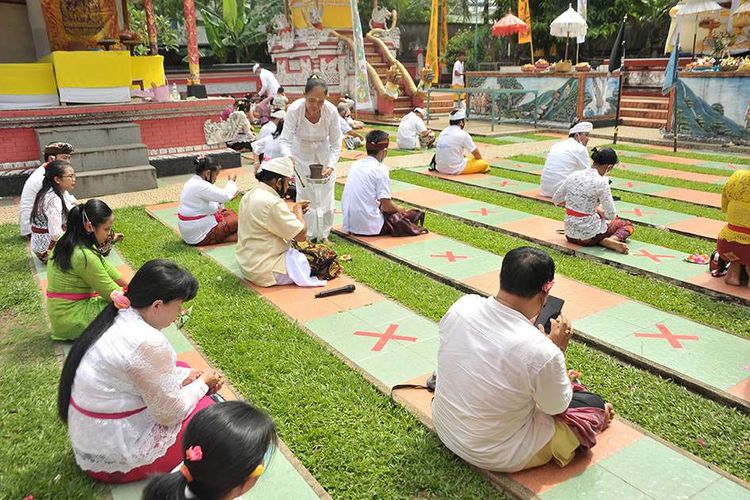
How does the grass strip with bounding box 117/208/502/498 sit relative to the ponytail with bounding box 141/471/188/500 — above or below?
below

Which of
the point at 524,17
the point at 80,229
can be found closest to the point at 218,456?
the point at 80,229

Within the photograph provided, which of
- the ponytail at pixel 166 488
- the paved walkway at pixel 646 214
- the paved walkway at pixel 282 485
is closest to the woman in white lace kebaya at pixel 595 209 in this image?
the paved walkway at pixel 646 214

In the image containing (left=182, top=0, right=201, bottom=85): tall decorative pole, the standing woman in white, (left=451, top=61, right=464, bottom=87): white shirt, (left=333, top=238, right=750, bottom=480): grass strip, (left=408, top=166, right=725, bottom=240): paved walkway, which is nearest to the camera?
(left=333, top=238, right=750, bottom=480): grass strip

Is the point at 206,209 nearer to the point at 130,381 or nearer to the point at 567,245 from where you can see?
the point at 567,245

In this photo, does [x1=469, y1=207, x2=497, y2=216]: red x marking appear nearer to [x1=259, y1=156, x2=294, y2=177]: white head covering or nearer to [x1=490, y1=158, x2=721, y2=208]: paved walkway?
[x1=490, y1=158, x2=721, y2=208]: paved walkway

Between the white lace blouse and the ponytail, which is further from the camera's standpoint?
the white lace blouse

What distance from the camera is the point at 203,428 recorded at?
167 centimetres

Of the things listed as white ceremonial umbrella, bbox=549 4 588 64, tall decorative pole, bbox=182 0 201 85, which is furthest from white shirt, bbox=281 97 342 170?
white ceremonial umbrella, bbox=549 4 588 64

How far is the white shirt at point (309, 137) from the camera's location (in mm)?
6719

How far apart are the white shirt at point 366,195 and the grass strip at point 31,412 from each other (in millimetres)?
3366

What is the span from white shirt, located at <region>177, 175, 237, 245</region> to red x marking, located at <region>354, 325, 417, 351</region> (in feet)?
9.12

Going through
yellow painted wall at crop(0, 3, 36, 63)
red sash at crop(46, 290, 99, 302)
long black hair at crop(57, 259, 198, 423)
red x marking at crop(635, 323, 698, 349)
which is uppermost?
yellow painted wall at crop(0, 3, 36, 63)

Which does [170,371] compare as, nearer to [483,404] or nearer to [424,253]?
[483,404]

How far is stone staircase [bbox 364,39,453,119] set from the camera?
19859mm
